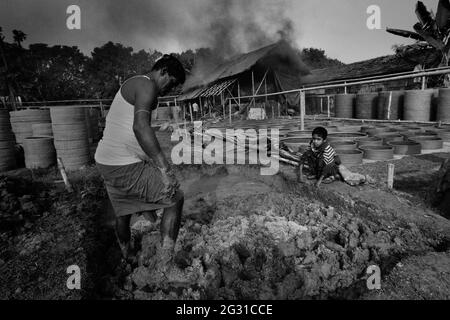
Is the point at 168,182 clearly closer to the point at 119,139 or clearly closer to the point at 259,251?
the point at 119,139

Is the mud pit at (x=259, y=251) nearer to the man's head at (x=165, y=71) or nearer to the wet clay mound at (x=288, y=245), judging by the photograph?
the wet clay mound at (x=288, y=245)

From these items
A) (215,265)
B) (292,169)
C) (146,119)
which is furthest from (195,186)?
(146,119)

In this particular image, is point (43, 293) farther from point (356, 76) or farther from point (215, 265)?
point (356, 76)

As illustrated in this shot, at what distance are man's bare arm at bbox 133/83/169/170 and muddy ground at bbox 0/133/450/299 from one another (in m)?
0.98

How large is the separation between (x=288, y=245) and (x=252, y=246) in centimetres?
33

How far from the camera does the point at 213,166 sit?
5.99 m

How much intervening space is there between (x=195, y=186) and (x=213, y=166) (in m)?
1.03

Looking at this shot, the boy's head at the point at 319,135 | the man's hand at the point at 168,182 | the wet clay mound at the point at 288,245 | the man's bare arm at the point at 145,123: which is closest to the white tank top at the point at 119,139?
the man's bare arm at the point at 145,123

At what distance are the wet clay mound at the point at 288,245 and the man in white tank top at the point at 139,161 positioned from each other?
0.34 metres

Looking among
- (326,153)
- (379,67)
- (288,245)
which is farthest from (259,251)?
(379,67)

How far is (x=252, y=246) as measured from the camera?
2.71m

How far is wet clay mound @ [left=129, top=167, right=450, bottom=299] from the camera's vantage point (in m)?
2.16

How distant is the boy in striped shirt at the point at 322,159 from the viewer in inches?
160

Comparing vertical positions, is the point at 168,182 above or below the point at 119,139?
below
